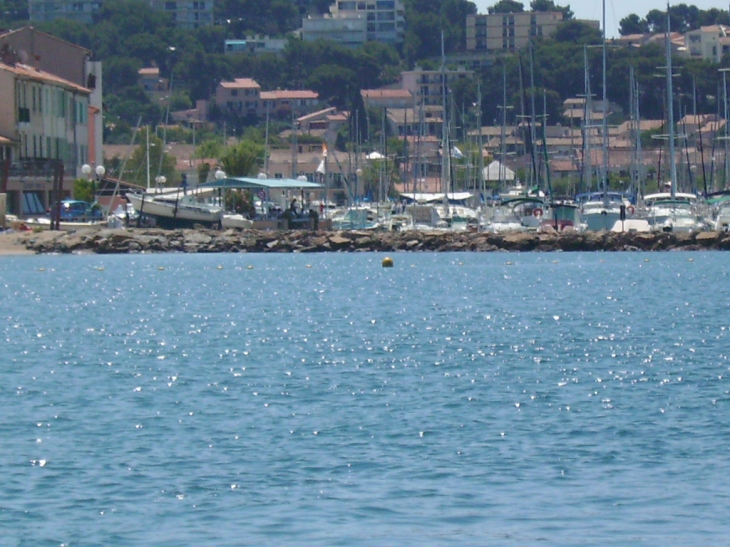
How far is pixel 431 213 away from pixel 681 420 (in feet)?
196

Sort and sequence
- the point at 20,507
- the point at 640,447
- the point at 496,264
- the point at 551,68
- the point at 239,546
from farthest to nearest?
the point at 551,68 → the point at 496,264 → the point at 640,447 → the point at 20,507 → the point at 239,546

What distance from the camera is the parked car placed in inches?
2926

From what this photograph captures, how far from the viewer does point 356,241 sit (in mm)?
71062

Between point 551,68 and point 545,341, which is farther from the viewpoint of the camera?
point 551,68

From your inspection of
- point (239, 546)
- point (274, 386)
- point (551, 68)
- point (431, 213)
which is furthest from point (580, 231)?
point (551, 68)

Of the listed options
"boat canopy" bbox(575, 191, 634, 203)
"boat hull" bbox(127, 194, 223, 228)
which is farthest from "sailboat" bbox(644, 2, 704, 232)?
"boat hull" bbox(127, 194, 223, 228)

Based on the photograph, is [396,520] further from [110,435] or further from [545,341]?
[545,341]

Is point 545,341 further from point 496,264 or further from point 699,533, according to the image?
point 496,264

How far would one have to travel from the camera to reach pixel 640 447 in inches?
730

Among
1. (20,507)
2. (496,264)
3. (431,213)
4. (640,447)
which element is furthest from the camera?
(431,213)

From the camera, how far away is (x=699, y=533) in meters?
14.6

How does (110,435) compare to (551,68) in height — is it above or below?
below

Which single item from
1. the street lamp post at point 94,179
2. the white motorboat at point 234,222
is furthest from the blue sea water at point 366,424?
the street lamp post at point 94,179

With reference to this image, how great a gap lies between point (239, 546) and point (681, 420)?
26.5 ft
